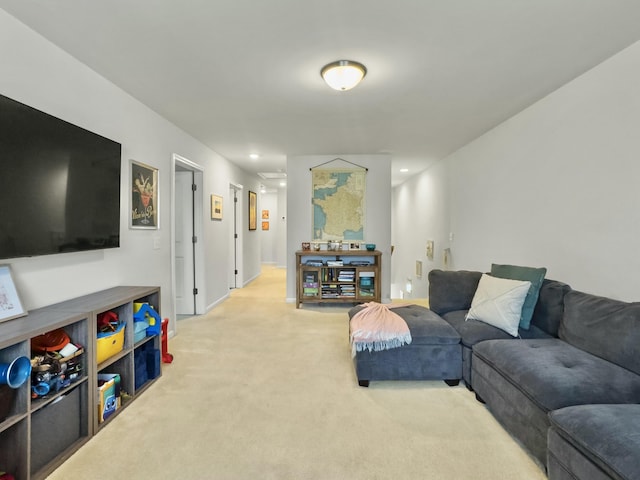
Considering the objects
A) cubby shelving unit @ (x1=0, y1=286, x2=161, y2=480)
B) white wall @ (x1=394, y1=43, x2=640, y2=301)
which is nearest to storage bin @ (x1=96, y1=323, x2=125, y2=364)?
cubby shelving unit @ (x1=0, y1=286, x2=161, y2=480)

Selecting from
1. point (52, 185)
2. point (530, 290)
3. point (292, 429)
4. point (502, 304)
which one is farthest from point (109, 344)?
point (530, 290)

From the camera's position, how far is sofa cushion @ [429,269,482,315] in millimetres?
2949

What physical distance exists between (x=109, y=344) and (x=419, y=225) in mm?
5848

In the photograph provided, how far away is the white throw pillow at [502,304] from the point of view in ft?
7.77

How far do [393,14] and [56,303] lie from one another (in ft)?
8.67

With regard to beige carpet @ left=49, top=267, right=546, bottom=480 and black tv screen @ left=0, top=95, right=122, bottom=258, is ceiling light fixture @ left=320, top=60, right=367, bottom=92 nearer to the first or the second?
black tv screen @ left=0, top=95, right=122, bottom=258

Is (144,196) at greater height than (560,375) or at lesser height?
greater

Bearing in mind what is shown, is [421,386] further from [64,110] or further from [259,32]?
[64,110]

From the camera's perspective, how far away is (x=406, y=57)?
2.18m

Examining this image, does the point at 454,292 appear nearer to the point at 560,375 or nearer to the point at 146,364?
the point at 560,375

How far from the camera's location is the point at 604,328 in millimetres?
1884

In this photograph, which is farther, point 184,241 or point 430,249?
point 430,249

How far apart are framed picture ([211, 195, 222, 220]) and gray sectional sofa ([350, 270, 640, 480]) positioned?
3.24 metres

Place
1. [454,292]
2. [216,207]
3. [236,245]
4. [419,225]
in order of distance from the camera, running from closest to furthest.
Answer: [454,292] → [216,207] → [236,245] → [419,225]
